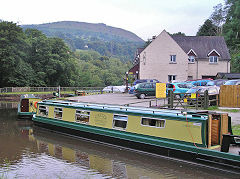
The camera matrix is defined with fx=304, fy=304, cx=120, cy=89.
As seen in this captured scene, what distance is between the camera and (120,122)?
49.2ft

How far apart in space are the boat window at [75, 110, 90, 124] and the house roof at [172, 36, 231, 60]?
3302cm

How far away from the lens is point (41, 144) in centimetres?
1633

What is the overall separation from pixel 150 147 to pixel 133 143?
100 cm

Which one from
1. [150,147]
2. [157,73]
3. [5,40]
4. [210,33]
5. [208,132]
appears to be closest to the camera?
[208,132]

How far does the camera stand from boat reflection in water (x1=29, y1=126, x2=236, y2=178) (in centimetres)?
1106

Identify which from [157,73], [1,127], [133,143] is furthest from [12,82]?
[133,143]

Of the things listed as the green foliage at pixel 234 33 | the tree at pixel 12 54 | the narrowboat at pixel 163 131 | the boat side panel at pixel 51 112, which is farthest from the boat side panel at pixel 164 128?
the green foliage at pixel 234 33

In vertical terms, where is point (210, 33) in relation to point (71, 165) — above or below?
above

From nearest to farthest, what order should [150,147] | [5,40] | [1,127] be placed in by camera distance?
[150,147] → [1,127] → [5,40]

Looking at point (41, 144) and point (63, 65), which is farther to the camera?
point (63, 65)

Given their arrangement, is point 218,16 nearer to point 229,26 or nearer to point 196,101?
point 229,26

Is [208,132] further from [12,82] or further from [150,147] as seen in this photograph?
[12,82]

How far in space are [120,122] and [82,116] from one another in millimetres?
3136

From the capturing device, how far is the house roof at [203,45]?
46.7 m
